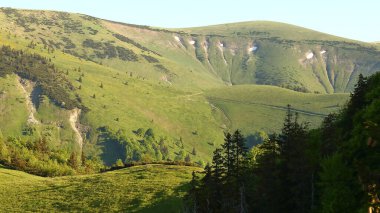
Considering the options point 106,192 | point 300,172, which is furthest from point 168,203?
point 300,172

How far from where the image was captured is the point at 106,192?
4008 inches

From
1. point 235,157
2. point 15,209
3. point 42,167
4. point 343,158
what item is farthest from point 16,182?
point 343,158

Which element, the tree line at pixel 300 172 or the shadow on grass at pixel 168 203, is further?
the shadow on grass at pixel 168 203

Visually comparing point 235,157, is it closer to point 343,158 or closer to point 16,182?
point 343,158

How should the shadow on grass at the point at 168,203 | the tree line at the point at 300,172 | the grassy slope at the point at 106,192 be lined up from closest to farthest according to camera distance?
the tree line at the point at 300,172 → the shadow on grass at the point at 168,203 → the grassy slope at the point at 106,192

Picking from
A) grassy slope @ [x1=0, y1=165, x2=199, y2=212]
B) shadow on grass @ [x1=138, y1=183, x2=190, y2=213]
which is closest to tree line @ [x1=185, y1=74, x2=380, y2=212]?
shadow on grass @ [x1=138, y1=183, x2=190, y2=213]

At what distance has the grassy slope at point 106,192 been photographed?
3684 inches

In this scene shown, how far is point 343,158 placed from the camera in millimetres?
59156

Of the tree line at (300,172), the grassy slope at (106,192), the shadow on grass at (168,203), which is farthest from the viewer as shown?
the grassy slope at (106,192)

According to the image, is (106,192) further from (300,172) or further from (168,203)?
Answer: (300,172)

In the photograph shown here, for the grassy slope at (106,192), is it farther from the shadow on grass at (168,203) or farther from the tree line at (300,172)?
the tree line at (300,172)

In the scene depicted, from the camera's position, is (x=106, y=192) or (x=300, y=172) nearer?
(x=300, y=172)

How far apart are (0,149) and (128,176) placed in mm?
76161

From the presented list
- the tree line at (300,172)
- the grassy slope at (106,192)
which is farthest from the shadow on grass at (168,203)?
the tree line at (300,172)
